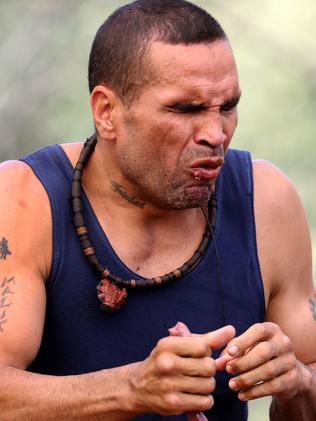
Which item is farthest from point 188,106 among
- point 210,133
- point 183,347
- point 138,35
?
point 183,347

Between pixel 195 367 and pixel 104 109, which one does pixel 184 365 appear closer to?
pixel 195 367

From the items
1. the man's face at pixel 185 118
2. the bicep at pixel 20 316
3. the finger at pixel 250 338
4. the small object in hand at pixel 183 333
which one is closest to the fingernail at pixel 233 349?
the finger at pixel 250 338

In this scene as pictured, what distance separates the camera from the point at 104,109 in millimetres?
5234

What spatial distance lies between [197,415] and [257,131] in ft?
17.2

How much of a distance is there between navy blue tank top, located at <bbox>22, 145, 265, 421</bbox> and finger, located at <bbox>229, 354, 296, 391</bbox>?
60 cm

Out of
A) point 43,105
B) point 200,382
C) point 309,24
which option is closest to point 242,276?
point 200,382

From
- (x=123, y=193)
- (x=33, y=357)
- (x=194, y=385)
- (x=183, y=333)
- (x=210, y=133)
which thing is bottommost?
(x=33, y=357)

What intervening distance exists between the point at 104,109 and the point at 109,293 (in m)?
0.67

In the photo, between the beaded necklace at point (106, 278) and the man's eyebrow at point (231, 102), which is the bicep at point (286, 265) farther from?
the man's eyebrow at point (231, 102)

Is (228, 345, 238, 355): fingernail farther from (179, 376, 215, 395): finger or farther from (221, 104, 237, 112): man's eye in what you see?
(221, 104, 237, 112): man's eye

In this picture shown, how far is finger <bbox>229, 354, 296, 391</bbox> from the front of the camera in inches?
183

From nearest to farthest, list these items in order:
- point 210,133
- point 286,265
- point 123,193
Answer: point 210,133
point 123,193
point 286,265

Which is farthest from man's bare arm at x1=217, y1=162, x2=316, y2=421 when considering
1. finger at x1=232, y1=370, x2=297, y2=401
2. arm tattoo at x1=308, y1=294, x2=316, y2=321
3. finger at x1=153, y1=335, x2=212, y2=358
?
finger at x1=153, y1=335, x2=212, y2=358

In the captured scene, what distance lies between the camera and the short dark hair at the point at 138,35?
5.05 metres
